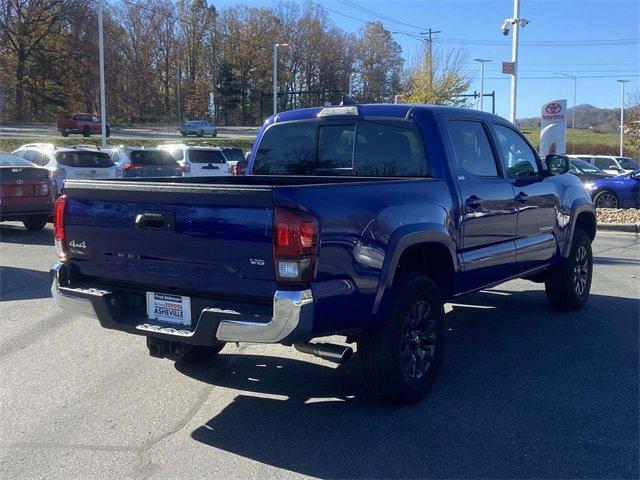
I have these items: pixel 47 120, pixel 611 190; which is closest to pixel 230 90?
pixel 47 120

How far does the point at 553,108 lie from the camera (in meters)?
20.2

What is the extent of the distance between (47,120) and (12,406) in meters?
75.5

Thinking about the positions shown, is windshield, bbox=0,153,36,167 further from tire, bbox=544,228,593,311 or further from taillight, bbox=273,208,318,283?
taillight, bbox=273,208,318,283

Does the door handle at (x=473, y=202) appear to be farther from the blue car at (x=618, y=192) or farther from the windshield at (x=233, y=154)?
the windshield at (x=233, y=154)

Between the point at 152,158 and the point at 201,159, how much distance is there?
124 inches

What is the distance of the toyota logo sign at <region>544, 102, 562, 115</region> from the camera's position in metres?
20.1

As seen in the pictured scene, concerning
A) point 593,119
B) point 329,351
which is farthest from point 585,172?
point 593,119

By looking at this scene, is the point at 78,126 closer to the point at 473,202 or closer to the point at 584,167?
the point at 584,167

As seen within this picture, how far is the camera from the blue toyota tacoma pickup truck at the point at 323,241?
3914 mm

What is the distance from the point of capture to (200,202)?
407cm

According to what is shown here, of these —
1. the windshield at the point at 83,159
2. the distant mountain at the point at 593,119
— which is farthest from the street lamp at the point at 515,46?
the distant mountain at the point at 593,119

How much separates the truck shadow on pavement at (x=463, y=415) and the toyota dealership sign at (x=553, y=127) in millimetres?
14226

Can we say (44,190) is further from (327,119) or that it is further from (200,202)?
(200,202)

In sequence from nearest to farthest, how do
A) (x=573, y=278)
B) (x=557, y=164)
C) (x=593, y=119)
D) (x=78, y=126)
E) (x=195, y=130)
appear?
(x=557, y=164), (x=573, y=278), (x=78, y=126), (x=195, y=130), (x=593, y=119)
